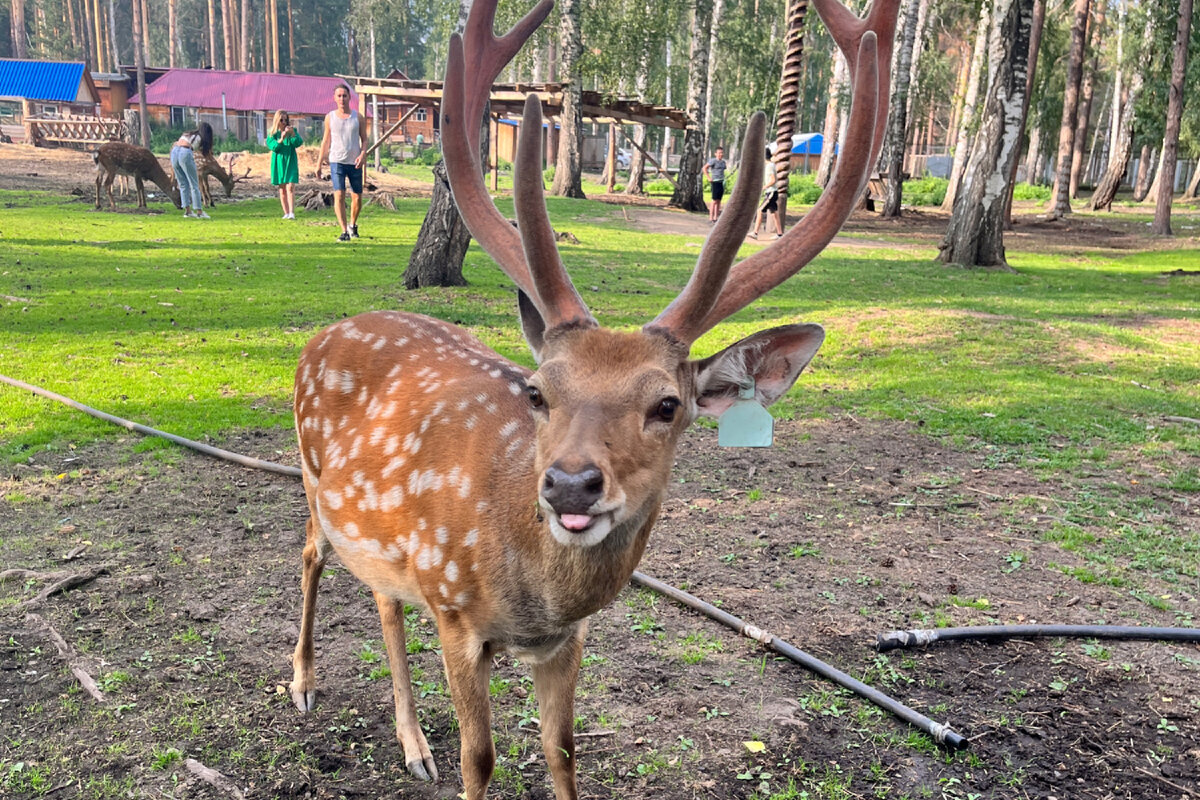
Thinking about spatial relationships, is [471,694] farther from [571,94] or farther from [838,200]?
[571,94]

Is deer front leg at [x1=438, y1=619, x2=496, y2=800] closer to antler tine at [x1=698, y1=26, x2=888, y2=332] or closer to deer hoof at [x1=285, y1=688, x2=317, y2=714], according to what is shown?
deer hoof at [x1=285, y1=688, x2=317, y2=714]

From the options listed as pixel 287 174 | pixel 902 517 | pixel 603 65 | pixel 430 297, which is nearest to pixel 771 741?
pixel 902 517

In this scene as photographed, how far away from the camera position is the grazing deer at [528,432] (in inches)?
98.5

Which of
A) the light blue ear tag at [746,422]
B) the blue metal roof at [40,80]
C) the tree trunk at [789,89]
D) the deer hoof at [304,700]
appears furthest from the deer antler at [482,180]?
the blue metal roof at [40,80]

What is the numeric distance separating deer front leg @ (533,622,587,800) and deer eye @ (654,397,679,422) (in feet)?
2.94

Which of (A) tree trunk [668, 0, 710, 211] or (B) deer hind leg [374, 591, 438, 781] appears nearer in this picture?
(B) deer hind leg [374, 591, 438, 781]

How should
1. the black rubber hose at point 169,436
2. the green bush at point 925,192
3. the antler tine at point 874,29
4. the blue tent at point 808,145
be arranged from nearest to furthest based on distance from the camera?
the antler tine at point 874,29 → the black rubber hose at point 169,436 → the green bush at point 925,192 → the blue tent at point 808,145

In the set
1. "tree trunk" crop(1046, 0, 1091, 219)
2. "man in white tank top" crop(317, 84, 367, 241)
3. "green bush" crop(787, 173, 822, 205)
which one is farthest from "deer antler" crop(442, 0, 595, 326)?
"green bush" crop(787, 173, 822, 205)

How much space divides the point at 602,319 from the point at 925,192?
29888mm

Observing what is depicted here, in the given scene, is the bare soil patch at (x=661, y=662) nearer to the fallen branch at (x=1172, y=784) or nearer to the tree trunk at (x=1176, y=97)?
the fallen branch at (x=1172, y=784)

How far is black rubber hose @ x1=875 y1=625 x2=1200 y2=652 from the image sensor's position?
406 centimetres

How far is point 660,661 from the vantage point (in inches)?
155

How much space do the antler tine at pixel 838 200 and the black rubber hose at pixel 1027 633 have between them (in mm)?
1929

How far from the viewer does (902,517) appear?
551 cm
